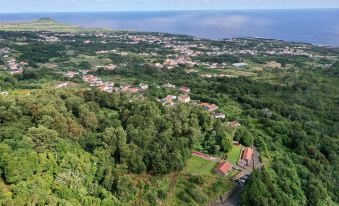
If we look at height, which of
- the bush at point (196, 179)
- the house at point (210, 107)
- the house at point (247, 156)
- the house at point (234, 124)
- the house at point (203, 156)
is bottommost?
the bush at point (196, 179)

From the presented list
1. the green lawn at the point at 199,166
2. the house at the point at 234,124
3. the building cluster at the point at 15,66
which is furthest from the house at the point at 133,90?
the green lawn at the point at 199,166

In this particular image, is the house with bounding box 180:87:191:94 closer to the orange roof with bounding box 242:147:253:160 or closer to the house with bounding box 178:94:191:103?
the house with bounding box 178:94:191:103

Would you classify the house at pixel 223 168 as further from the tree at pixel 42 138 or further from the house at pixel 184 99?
the house at pixel 184 99

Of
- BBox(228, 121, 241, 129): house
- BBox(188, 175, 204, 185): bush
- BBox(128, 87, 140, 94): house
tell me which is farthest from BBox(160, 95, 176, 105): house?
BBox(188, 175, 204, 185): bush

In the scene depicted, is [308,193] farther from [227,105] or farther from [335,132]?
[227,105]

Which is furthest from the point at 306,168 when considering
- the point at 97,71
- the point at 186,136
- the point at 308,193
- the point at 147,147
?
the point at 97,71

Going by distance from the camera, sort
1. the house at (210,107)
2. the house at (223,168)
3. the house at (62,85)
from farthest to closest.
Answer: the house at (62,85) < the house at (210,107) < the house at (223,168)

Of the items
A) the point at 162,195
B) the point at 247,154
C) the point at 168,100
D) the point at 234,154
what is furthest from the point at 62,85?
the point at 162,195
